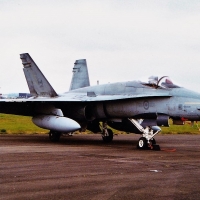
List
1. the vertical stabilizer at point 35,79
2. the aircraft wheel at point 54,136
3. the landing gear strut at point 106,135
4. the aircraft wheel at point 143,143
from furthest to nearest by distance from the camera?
→ the vertical stabilizer at point 35,79
the landing gear strut at point 106,135
the aircraft wheel at point 54,136
the aircraft wheel at point 143,143

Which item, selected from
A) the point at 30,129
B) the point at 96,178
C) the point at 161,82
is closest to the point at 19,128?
the point at 30,129

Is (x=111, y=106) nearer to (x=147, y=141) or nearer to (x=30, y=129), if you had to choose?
(x=147, y=141)

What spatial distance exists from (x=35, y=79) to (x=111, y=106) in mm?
5056

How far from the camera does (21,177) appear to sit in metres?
6.82

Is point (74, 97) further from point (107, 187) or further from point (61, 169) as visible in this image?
point (107, 187)

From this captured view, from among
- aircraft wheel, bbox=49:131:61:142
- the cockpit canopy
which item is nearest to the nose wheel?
the cockpit canopy

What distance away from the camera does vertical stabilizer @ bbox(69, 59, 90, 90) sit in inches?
835

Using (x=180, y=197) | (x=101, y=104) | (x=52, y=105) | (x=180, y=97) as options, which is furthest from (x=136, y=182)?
(x=52, y=105)

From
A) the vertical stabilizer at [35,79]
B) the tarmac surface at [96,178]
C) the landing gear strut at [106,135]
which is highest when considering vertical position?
the vertical stabilizer at [35,79]

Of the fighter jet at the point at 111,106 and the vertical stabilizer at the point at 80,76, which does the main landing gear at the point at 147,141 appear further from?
the vertical stabilizer at the point at 80,76

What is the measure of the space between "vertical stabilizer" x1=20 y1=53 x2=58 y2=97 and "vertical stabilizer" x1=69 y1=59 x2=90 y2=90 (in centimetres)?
298

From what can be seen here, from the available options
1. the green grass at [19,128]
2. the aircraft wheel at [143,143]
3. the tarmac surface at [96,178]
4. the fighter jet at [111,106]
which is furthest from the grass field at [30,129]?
the tarmac surface at [96,178]

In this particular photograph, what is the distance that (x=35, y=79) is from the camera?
18562 mm

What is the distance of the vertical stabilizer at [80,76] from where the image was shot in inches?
835
